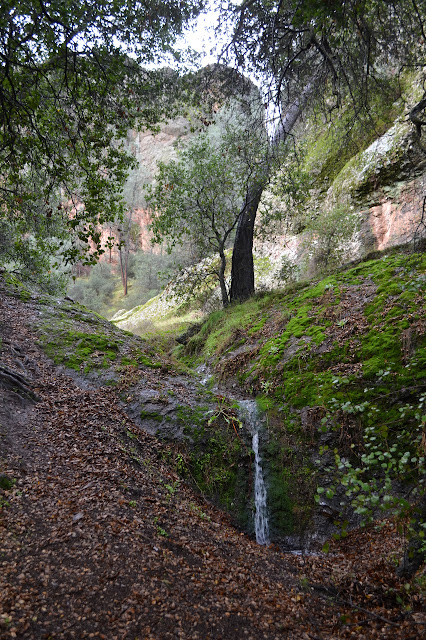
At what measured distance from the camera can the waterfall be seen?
19.8 feet

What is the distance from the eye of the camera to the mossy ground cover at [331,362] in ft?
19.5

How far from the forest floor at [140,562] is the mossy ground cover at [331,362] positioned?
1.36 metres

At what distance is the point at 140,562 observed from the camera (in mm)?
3693

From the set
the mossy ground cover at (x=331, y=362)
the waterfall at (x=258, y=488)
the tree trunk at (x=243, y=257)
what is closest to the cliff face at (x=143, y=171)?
the tree trunk at (x=243, y=257)

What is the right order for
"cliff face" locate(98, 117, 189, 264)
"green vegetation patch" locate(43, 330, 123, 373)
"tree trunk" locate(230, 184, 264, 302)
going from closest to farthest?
1. "green vegetation patch" locate(43, 330, 123, 373)
2. "tree trunk" locate(230, 184, 264, 302)
3. "cliff face" locate(98, 117, 189, 264)

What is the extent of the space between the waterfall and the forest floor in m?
0.59

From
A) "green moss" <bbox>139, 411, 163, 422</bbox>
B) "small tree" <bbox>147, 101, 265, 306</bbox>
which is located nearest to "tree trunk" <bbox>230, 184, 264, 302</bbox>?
"small tree" <bbox>147, 101, 265, 306</bbox>

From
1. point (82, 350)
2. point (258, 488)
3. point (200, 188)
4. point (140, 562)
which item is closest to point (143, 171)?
point (200, 188)

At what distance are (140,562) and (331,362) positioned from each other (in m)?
4.77

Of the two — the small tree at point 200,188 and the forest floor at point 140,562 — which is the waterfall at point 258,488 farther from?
the small tree at point 200,188

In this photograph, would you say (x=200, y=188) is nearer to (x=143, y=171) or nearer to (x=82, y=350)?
(x=82, y=350)

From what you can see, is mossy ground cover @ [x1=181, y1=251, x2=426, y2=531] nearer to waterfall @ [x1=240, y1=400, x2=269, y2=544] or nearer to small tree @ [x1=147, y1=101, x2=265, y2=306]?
waterfall @ [x1=240, y1=400, x2=269, y2=544]

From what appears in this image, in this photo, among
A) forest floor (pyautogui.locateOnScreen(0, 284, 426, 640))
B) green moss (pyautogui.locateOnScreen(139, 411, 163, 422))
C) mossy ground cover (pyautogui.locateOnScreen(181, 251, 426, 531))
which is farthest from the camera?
green moss (pyautogui.locateOnScreen(139, 411, 163, 422))

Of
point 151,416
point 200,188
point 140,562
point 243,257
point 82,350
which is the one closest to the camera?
point 140,562
